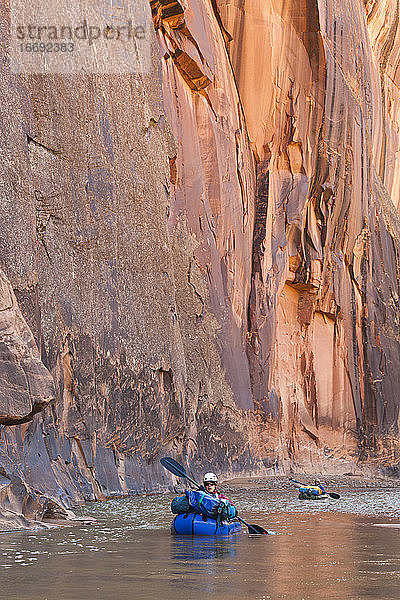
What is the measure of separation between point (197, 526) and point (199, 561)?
3396 millimetres

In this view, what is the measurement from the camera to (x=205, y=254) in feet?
118

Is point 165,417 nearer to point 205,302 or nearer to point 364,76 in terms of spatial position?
point 205,302

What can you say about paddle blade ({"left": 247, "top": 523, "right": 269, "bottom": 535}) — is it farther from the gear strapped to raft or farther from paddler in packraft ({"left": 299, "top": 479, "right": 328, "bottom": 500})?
paddler in packraft ({"left": 299, "top": 479, "right": 328, "bottom": 500})

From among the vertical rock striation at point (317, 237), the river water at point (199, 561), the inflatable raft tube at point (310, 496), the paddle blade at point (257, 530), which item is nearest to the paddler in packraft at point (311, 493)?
the inflatable raft tube at point (310, 496)

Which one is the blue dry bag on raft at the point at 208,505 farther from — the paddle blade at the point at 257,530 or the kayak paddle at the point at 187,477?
the paddle blade at the point at 257,530

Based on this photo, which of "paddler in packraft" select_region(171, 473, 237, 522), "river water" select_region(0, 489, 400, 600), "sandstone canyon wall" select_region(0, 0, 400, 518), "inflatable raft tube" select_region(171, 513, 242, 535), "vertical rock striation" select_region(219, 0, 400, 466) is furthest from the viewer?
"vertical rock striation" select_region(219, 0, 400, 466)

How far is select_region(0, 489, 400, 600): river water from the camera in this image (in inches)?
319

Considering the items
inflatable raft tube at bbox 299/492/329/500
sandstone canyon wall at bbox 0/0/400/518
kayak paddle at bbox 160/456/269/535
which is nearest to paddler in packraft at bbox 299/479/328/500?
inflatable raft tube at bbox 299/492/329/500

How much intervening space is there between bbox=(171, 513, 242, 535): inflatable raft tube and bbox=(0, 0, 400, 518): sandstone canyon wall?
2633 mm

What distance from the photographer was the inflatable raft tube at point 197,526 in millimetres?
14188

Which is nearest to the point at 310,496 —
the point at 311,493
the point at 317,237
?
the point at 311,493

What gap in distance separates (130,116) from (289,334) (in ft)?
68.1

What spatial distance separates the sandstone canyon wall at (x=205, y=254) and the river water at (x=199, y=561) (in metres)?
2.48

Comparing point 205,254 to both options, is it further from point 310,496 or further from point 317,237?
point 310,496
